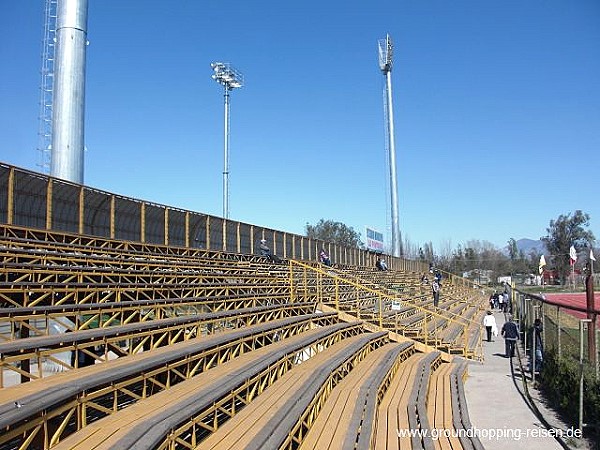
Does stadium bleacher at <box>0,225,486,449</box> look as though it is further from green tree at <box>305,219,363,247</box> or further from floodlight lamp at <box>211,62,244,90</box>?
green tree at <box>305,219,363,247</box>

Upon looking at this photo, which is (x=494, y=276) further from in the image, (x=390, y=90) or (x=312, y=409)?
(x=312, y=409)

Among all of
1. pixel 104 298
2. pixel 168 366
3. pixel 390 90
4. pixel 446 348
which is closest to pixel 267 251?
pixel 446 348

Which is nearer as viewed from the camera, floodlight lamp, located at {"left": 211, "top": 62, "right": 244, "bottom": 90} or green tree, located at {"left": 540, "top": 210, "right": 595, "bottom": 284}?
floodlight lamp, located at {"left": 211, "top": 62, "right": 244, "bottom": 90}

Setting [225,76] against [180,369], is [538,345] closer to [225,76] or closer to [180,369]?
[180,369]

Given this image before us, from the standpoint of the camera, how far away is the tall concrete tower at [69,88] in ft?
56.8

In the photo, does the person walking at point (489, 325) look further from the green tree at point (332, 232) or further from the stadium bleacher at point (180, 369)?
the green tree at point (332, 232)

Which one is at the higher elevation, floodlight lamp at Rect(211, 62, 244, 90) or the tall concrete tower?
floodlight lamp at Rect(211, 62, 244, 90)

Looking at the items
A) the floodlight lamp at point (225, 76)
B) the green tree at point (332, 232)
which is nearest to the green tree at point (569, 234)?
the green tree at point (332, 232)

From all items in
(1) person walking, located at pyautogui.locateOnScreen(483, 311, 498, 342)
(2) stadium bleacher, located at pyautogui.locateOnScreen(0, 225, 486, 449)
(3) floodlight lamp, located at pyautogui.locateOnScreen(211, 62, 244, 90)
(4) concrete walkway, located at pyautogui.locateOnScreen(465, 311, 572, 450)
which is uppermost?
(3) floodlight lamp, located at pyautogui.locateOnScreen(211, 62, 244, 90)

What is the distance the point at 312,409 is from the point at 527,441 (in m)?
3.48

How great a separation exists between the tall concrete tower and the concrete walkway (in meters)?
13.9

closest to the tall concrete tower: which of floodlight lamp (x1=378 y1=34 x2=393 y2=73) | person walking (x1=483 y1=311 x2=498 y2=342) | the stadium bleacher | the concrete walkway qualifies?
the stadium bleacher

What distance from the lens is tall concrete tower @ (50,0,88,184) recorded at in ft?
56.8

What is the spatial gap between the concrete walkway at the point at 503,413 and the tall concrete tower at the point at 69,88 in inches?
546
